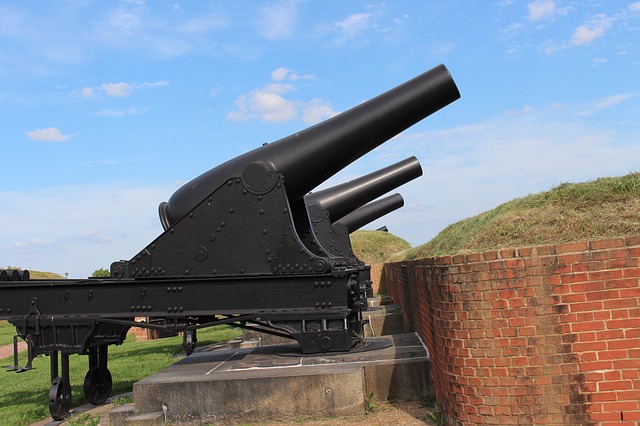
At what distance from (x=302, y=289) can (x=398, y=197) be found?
12315 millimetres

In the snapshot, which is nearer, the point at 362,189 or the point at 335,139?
the point at 335,139

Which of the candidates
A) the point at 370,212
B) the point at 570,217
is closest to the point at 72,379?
the point at 570,217

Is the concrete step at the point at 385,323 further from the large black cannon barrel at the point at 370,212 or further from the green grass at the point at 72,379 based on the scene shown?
the large black cannon barrel at the point at 370,212

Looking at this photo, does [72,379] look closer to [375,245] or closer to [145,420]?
[145,420]

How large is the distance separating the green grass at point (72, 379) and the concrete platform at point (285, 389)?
2118mm

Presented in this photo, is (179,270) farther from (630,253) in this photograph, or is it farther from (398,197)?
(398,197)

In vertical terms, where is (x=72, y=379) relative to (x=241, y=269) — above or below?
below

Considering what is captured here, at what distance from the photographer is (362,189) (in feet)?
40.2

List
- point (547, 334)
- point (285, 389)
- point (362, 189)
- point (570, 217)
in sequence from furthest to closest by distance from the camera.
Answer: point (362, 189)
point (285, 389)
point (570, 217)
point (547, 334)

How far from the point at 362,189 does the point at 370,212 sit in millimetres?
4362

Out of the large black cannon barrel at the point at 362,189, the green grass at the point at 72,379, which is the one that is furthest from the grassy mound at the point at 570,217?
the large black cannon barrel at the point at 362,189

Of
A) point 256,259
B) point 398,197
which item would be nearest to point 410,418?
point 256,259

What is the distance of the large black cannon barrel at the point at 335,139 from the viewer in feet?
20.0

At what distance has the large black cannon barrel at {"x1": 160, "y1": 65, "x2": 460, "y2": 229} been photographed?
6.09 metres
